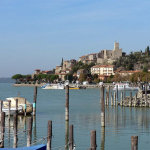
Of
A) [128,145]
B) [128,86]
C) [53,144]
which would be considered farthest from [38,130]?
[128,86]

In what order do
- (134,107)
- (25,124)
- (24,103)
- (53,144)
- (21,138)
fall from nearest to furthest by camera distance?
1. (53,144)
2. (21,138)
3. (25,124)
4. (24,103)
5. (134,107)

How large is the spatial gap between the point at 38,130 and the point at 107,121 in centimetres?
747

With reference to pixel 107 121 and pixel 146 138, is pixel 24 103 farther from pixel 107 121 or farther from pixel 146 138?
pixel 146 138

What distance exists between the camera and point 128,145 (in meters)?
26.0

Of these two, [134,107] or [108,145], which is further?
[134,107]

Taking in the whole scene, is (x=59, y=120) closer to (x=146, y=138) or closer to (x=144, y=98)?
(x=146, y=138)

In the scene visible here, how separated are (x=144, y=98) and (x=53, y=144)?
82.0 feet

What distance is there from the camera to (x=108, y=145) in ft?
85.4

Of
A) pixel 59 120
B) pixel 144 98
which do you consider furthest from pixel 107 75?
pixel 59 120

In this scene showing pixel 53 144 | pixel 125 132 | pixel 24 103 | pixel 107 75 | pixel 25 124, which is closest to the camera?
pixel 53 144

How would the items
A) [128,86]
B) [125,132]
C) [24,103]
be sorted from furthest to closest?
1. [128,86]
2. [24,103]
3. [125,132]

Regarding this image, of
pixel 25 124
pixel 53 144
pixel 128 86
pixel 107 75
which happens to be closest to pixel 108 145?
pixel 53 144

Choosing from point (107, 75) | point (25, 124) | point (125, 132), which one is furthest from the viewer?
point (107, 75)

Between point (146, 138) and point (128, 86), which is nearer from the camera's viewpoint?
point (146, 138)
